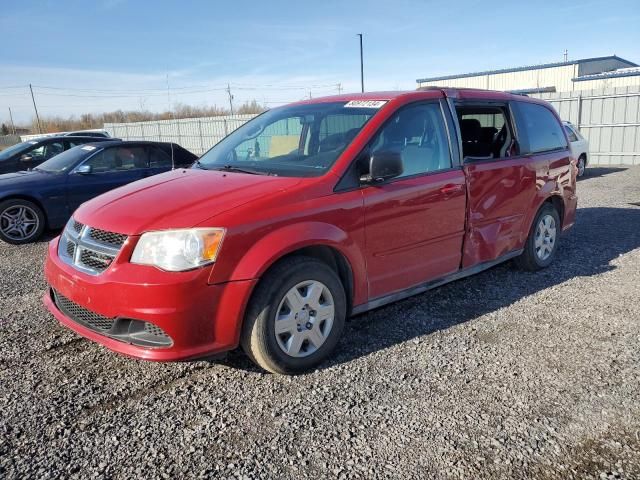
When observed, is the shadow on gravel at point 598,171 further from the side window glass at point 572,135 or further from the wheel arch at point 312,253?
the wheel arch at point 312,253

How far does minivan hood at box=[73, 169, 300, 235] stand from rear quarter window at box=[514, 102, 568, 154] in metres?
2.91

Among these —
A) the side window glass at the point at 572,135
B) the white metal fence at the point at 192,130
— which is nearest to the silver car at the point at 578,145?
the side window glass at the point at 572,135

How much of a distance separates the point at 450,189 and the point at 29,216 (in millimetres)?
6217

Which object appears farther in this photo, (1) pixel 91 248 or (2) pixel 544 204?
(2) pixel 544 204

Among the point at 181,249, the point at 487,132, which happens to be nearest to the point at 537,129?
the point at 487,132

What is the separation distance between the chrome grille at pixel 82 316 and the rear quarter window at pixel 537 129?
4078 mm

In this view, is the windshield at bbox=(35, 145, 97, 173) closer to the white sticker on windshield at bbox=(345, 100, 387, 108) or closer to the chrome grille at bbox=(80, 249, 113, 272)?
the chrome grille at bbox=(80, 249, 113, 272)

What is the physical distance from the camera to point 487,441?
2.59 m

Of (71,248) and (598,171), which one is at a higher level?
(71,248)

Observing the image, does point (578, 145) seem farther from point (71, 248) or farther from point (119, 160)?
point (71, 248)

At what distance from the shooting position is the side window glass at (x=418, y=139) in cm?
378

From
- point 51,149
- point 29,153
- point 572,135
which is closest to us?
point 29,153

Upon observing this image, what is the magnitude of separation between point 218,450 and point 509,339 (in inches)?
91.5

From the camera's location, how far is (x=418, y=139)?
13.2 ft
